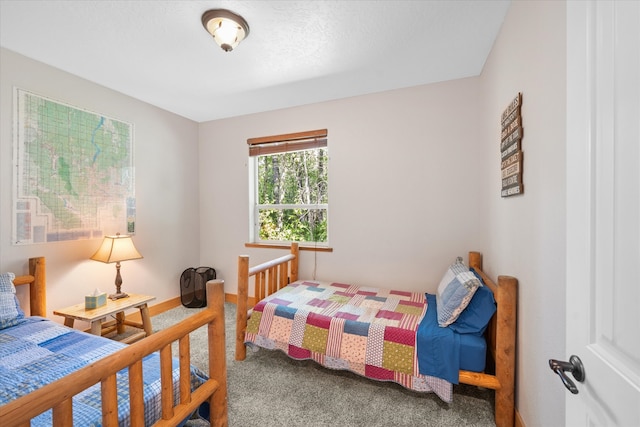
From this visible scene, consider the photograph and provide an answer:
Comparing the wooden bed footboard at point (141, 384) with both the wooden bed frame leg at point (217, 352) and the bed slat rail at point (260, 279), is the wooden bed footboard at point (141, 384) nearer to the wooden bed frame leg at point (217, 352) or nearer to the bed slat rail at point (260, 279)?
the wooden bed frame leg at point (217, 352)

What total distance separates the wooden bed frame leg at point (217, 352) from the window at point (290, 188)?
1.81 meters

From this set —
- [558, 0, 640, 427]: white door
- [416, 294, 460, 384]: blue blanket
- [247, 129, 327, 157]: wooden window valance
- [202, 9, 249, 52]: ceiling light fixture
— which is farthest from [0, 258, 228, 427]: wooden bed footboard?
[247, 129, 327, 157]: wooden window valance

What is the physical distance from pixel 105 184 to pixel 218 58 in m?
1.63

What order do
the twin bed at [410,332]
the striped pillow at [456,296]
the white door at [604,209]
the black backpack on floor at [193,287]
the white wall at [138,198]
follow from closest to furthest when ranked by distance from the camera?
the white door at [604,209], the twin bed at [410,332], the striped pillow at [456,296], the white wall at [138,198], the black backpack on floor at [193,287]

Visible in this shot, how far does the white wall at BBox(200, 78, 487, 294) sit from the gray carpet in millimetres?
995

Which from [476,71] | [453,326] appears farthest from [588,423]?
[476,71]

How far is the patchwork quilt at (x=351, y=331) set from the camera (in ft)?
5.55

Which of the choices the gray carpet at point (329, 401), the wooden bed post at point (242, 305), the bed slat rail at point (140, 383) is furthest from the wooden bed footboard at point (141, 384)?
the wooden bed post at point (242, 305)

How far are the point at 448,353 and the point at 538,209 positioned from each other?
96cm

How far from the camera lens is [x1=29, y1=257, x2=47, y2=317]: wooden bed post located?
6.73 ft

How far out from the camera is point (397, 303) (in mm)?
2232

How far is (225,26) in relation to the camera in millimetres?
1681

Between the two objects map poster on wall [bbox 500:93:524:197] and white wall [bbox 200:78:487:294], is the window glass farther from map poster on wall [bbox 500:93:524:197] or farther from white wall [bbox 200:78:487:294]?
map poster on wall [bbox 500:93:524:197]

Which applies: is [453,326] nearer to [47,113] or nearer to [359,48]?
[359,48]
